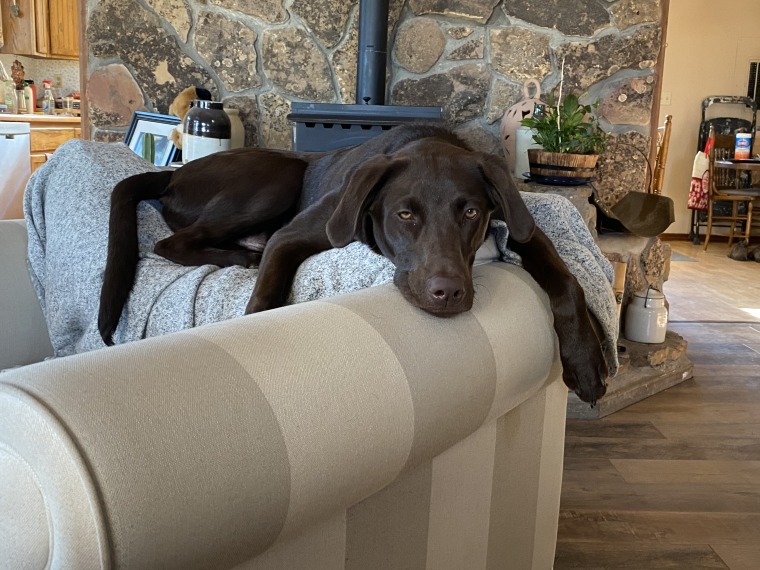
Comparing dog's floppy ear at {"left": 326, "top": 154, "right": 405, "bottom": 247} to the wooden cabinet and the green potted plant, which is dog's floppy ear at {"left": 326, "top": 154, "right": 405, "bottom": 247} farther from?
the wooden cabinet

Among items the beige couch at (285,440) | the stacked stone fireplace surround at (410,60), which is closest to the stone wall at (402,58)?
the stacked stone fireplace surround at (410,60)

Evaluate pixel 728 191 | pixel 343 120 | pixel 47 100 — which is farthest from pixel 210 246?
pixel 728 191

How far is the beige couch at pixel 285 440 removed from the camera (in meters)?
0.52

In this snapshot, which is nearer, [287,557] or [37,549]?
[37,549]

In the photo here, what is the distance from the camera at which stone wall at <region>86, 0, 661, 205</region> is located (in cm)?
305

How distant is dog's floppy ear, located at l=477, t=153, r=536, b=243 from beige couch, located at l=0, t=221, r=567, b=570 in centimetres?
8

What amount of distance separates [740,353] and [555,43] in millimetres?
1574

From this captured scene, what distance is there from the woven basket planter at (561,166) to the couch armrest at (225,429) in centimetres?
184

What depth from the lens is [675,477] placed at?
7.18 ft

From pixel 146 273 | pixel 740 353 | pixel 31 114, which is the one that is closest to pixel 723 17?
pixel 740 353

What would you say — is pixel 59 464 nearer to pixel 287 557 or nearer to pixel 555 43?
pixel 287 557

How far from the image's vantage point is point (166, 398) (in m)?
0.58

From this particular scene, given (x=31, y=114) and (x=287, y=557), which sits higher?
(x=31, y=114)

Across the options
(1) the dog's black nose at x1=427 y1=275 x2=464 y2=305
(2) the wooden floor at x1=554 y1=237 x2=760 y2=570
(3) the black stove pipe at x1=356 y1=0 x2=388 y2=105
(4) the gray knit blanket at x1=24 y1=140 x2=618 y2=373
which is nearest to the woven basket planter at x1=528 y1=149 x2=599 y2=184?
(3) the black stove pipe at x1=356 y1=0 x2=388 y2=105
